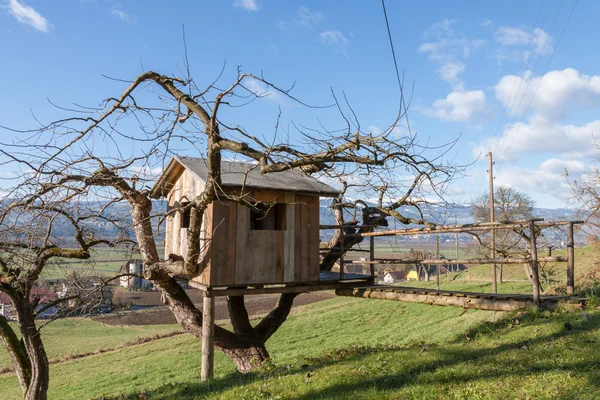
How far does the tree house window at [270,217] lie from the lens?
1013 centimetres

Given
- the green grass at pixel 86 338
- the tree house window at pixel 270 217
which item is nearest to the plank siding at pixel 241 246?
the tree house window at pixel 270 217

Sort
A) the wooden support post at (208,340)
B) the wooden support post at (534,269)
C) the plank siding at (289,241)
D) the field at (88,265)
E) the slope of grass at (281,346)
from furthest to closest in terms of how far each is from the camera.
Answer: the slope of grass at (281,346)
the field at (88,265)
the plank siding at (289,241)
the wooden support post at (208,340)
the wooden support post at (534,269)

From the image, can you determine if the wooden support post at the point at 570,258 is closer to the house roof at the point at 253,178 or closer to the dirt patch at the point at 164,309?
the house roof at the point at 253,178

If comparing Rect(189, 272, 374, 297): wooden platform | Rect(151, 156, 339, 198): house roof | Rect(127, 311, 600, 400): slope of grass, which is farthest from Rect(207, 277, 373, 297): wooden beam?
Rect(151, 156, 339, 198): house roof

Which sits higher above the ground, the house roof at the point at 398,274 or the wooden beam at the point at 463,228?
the wooden beam at the point at 463,228

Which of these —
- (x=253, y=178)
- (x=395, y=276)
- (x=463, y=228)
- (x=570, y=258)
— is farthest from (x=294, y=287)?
(x=395, y=276)

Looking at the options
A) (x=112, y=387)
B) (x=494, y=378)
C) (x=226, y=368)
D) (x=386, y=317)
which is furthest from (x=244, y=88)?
(x=386, y=317)

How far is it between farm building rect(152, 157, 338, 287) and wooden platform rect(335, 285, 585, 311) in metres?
1.77

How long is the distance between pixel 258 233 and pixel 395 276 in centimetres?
5964

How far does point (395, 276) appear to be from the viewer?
218 ft

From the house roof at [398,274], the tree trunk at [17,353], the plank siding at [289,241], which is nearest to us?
the plank siding at [289,241]

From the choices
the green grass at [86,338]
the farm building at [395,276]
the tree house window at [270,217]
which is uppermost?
→ the tree house window at [270,217]

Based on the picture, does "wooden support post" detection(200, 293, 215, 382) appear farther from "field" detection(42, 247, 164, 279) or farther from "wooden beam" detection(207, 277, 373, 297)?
"field" detection(42, 247, 164, 279)

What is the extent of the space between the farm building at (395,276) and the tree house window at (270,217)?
2048 inches
